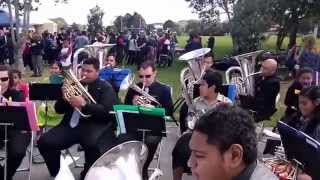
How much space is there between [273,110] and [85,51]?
10.5ft

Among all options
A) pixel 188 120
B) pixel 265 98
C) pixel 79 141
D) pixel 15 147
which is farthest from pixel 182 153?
pixel 265 98

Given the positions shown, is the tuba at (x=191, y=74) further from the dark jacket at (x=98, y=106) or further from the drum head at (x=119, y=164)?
the drum head at (x=119, y=164)

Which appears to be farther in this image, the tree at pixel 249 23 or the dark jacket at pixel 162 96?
the tree at pixel 249 23

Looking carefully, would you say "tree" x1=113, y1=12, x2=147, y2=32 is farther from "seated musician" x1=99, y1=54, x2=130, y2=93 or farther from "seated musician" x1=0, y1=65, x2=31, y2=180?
"seated musician" x1=0, y1=65, x2=31, y2=180

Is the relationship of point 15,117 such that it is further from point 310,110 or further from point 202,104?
point 310,110

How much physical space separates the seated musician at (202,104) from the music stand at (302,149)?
1.26 metres

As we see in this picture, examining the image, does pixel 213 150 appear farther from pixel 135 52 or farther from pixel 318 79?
pixel 135 52

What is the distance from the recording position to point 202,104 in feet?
17.3

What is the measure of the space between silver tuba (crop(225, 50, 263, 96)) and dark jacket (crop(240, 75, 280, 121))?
0.54 feet

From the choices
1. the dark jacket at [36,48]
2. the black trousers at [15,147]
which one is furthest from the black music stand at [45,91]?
the dark jacket at [36,48]

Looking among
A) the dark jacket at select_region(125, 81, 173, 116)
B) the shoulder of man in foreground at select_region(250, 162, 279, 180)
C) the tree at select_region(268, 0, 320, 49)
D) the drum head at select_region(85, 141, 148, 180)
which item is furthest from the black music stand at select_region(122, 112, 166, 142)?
the tree at select_region(268, 0, 320, 49)

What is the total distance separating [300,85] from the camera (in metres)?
6.79

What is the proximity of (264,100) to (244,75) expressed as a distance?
554 millimetres

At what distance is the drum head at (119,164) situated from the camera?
3393 mm
